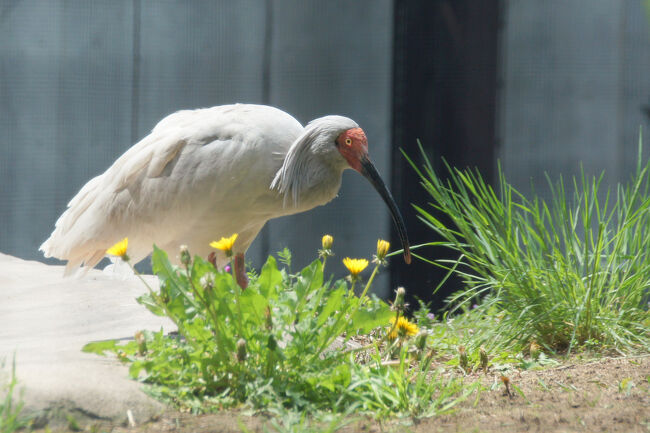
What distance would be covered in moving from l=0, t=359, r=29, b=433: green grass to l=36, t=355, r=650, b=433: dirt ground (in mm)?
173

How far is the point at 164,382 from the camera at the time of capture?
216 centimetres

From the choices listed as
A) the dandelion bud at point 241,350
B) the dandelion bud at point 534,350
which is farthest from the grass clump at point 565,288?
the dandelion bud at point 241,350

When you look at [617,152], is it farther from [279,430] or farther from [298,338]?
[279,430]

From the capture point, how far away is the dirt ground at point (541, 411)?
200 centimetres

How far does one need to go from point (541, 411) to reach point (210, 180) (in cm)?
194

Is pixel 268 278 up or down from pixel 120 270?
up

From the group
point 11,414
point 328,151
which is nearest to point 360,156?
point 328,151

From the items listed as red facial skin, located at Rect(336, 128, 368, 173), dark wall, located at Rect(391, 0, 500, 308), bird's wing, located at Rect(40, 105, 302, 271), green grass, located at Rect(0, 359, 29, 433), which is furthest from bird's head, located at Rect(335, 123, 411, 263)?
green grass, located at Rect(0, 359, 29, 433)

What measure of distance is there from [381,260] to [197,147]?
4.78ft

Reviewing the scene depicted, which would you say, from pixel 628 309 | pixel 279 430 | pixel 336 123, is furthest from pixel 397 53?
pixel 279 430

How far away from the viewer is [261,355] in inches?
87.0

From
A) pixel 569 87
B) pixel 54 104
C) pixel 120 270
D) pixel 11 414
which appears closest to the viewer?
pixel 11 414

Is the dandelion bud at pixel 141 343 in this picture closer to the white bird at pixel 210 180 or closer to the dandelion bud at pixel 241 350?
the dandelion bud at pixel 241 350

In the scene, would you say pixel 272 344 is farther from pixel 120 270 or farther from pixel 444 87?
pixel 444 87
